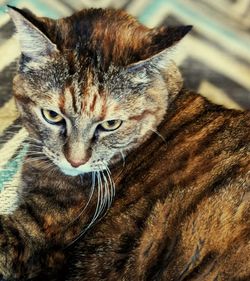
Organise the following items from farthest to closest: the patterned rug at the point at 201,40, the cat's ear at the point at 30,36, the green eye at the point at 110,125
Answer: the patterned rug at the point at 201,40 < the green eye at the point at 110,125 < the cat's ear at the point at 30,36

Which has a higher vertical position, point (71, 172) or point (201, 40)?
point (201, 40)

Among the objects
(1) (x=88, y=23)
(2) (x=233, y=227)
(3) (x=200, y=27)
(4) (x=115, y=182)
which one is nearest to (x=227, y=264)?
(2) (x=233, y=227)

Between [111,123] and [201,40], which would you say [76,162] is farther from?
[201,40]

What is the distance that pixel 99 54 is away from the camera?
4.01 feet

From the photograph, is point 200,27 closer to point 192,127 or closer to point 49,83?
point 192,127

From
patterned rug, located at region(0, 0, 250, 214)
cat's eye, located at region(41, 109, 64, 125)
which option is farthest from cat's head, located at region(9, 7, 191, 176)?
patterned rug, located at region(0, 0, 250, 214)

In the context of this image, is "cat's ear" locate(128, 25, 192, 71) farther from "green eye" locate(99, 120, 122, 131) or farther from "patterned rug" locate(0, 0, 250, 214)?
"patterned rug" locate(0, 0, 250, 214)

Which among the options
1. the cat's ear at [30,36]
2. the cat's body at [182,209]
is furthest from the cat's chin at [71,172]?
the cat's ear at [30,36]

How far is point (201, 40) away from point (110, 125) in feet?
1.93

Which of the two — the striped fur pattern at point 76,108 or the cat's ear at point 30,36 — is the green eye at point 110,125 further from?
the cat's ear at point 30,36

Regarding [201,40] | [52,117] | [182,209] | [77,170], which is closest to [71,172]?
[77,170]

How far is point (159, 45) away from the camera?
1.20 meters

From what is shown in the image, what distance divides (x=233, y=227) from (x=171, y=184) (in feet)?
0.55

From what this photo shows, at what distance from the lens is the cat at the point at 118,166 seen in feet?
3.88
